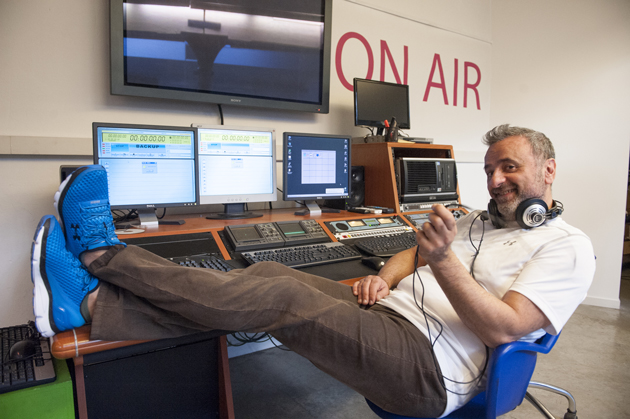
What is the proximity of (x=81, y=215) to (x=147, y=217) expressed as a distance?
0.62 m

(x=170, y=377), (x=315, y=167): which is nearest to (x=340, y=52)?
(x=315, y=167)

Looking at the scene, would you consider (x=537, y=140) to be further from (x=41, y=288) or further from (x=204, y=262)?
(x=41, y=288)

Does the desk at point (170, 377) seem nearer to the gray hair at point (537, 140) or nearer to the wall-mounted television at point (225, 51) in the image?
the gray hair at point (537, 140)

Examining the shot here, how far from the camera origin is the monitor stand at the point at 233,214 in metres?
1.86

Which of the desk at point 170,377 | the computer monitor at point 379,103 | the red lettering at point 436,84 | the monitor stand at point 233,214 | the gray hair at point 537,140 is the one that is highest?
the red lettering at point 436,84

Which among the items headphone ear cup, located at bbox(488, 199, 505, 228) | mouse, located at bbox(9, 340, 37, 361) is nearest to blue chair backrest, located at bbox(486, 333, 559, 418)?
headphone ear cup, located at bbox(488, 199, 505, 228)

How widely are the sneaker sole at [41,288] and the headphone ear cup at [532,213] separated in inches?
49.7

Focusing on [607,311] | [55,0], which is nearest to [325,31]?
[55,0]

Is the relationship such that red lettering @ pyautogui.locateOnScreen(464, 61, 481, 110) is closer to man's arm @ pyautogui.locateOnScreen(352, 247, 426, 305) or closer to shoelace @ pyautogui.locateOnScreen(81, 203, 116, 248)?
man's arm @ pyautogui.locateOnScreen(352, 247, 426, 305)

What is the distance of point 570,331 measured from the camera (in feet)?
8.72

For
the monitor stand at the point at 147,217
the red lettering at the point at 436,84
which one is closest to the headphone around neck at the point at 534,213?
the monitor stand at the point at 147,217

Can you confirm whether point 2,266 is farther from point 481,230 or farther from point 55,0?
point 481,230

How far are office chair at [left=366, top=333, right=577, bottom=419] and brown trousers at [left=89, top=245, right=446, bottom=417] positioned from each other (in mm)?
100

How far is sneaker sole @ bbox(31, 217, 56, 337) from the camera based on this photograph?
2.92 ft
